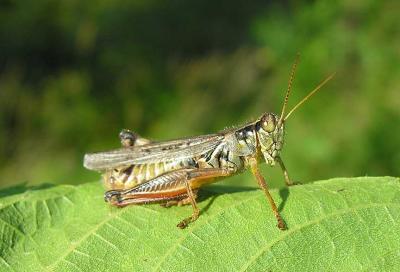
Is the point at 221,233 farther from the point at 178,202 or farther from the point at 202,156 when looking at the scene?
the point at 202,156

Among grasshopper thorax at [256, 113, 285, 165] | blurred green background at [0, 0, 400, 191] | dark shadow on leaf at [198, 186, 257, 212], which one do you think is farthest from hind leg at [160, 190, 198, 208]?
blurred green background at [0, 0, 400, 191]

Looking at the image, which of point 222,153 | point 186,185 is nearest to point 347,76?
point 222,153

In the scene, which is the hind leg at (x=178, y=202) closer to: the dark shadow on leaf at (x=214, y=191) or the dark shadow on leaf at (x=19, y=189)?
the dark shadow on leaf at (x=214, y=191)

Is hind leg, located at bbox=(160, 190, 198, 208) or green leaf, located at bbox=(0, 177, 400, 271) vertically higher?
hind leg, located at bbox=(160, 190, 198, 208)

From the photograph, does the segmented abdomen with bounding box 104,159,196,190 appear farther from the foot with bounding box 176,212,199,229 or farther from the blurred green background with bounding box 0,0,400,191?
the blurred green background with bounding box 0,0,400,191

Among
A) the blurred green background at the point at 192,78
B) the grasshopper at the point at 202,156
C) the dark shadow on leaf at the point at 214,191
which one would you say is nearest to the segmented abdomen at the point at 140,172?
the grasshopper at the point at 202,156

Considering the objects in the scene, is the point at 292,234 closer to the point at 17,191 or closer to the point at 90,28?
the point at 17,191
